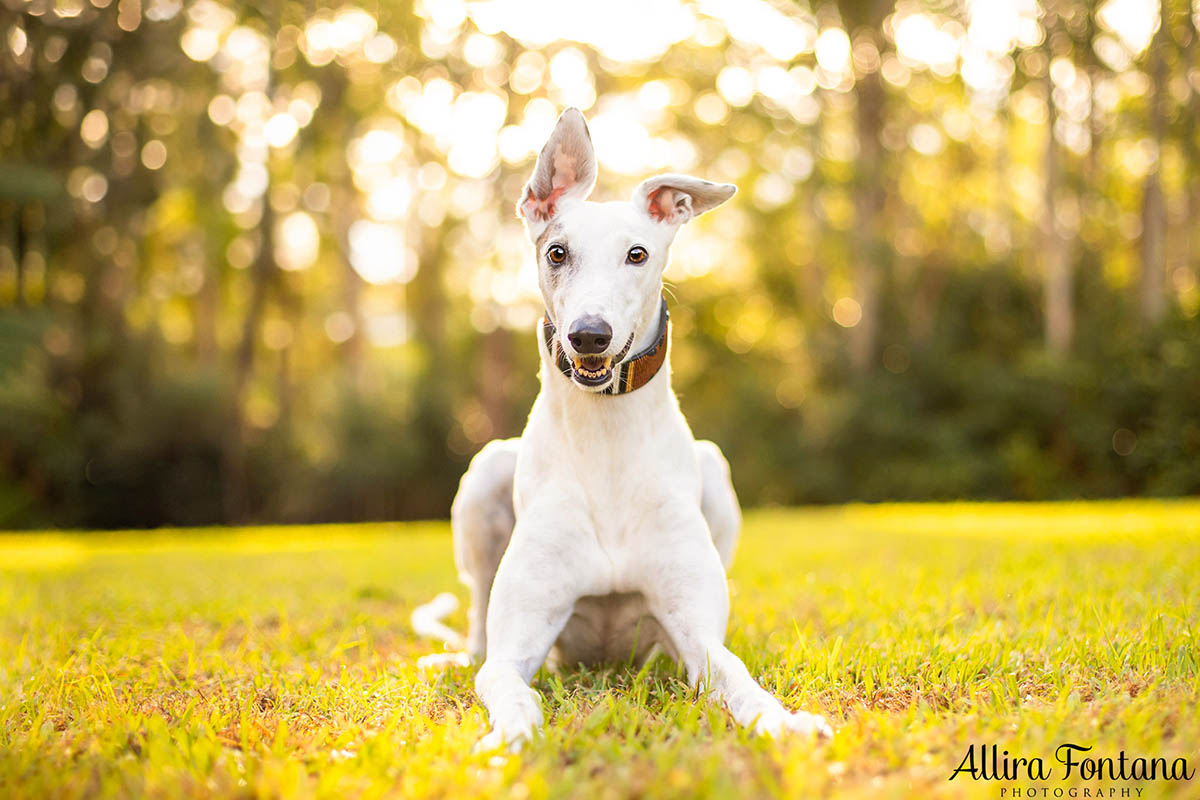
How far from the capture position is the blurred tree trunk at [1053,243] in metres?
18.5

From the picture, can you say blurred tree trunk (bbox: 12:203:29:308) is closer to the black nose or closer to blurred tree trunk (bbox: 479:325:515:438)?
blurred tree trunk (bbox: 479:325:515:438)

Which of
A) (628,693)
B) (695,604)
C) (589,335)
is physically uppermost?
(589,335)

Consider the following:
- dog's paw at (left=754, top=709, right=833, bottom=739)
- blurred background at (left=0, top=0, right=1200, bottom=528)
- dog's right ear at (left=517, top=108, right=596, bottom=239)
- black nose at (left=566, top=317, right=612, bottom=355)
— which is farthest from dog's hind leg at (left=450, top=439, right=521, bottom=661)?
blurred background at (left=0, top=0, right=1200, bottom=528)

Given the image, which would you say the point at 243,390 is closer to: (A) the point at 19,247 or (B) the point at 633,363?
(A) the point at 19,247

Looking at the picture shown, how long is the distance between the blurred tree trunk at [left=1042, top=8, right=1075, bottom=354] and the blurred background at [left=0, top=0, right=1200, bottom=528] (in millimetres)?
74

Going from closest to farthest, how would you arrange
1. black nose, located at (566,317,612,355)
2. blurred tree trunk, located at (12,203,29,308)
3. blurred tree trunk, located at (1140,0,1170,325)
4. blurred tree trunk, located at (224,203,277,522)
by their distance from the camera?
black nose, located at (566,317,612,355) < blurred tree trunk, located at (1140,0,1170,325) < blurred tree trunk, located at (12,203,29,308) < blurred tree trunk, located at (224,203,277,522)

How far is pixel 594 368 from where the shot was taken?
9.86 feet

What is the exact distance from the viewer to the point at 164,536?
15.9 m

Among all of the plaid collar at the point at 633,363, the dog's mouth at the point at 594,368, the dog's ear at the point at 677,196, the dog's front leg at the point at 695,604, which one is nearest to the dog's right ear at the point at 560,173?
the dog's ear at the point at 677,196

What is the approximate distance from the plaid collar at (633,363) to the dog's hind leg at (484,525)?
723mm

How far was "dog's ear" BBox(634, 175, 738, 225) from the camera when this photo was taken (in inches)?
136

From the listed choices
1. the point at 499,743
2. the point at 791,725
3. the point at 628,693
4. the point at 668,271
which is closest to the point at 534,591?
the point at 628,693

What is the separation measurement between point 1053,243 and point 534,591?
734 inches

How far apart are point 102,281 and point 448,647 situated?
65.7 feet
